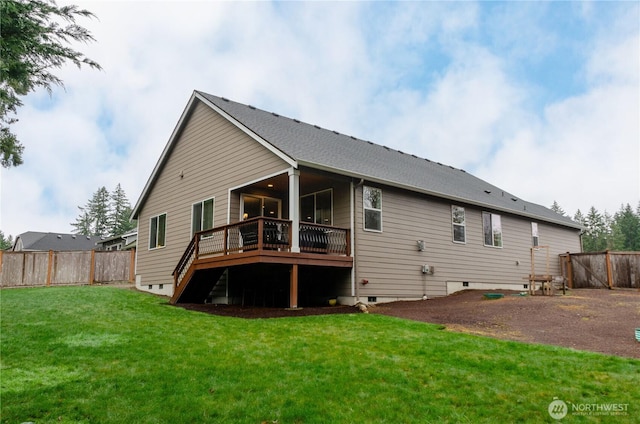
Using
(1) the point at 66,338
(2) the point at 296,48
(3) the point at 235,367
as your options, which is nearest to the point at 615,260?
(2) the point at 296,48

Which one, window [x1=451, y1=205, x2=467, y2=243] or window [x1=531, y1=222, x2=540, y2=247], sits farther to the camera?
window [x1=531, y1=222, x2=540, y2=247]

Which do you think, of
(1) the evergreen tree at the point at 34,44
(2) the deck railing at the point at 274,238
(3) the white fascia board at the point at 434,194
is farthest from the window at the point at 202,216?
(1) the evergreen tree at the point at 34,44

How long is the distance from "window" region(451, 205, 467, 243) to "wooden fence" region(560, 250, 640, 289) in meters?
7.32

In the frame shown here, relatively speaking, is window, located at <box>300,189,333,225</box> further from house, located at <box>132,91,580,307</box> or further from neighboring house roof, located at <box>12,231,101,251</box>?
neighboring house roof, located at <box>12,231,101,251</box>


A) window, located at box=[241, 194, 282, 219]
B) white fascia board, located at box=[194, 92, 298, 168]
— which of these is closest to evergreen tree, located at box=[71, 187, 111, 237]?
white fascia board, located at box=[194, 92, 298, 168]

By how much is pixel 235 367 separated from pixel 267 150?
7.67m

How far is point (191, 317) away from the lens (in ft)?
32.7

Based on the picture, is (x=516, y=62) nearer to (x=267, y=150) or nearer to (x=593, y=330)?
(x=267, y=150)

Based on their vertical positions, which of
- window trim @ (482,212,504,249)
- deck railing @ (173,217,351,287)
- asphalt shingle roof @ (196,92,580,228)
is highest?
asphalt shingle roof @ (196,92,580,228)

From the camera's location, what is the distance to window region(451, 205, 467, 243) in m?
15.9

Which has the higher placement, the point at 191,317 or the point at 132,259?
the point at 132,259

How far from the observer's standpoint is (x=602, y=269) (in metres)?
19.0

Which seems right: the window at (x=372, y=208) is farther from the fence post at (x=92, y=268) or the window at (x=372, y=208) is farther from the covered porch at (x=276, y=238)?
the fence post at (x=92, y=268)

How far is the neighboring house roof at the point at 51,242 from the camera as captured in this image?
42.8 meters
